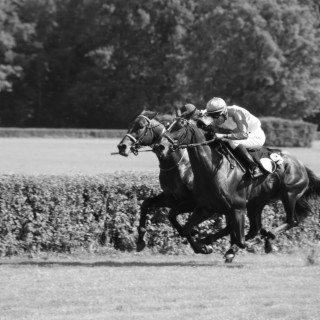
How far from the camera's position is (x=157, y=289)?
8.28 m

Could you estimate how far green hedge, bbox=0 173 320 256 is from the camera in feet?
36.0

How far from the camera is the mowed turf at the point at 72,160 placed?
Result: 2638 centimetres

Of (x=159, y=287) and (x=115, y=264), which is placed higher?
(x=159, y=287)

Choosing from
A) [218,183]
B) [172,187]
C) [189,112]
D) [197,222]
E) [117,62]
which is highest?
[189,112]

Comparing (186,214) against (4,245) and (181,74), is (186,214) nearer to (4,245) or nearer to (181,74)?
(4,245)

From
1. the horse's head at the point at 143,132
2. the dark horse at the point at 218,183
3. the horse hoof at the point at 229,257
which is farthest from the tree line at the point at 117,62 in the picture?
the horse's head at the point at 143,132

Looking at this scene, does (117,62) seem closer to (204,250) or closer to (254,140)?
(254,140)

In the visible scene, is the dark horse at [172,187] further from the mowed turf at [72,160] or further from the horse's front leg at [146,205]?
the mowed turf at [72,160]

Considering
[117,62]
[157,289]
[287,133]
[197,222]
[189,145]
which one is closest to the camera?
[157,289]

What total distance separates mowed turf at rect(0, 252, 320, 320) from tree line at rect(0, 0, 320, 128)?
46.2 m

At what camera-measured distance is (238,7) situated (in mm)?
54469

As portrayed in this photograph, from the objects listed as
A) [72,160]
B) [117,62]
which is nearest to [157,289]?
[72,160]

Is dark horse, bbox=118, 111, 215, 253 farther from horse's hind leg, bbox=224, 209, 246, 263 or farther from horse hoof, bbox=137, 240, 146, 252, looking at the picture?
horse's hind leg, bbox=224, 209, 246, 263

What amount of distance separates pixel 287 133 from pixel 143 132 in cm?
3340
